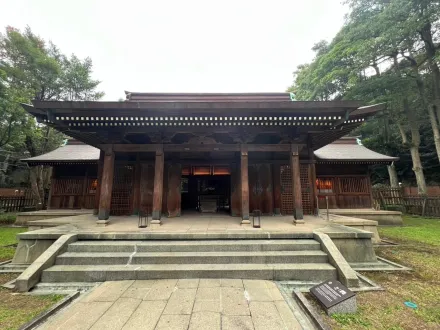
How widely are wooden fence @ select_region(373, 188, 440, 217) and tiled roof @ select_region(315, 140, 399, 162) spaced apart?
152 inches

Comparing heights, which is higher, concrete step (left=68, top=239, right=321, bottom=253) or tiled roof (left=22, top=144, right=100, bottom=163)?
tiled roof (left=22, top=144, right=100, bottom=163)


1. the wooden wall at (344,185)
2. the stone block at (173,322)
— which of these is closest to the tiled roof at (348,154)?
the wooden wall at (344,185)

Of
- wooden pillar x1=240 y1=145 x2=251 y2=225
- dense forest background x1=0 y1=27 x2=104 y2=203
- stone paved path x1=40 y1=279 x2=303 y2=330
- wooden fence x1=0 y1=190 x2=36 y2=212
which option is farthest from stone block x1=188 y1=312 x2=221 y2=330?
wooden fence x1=0 y1=190 x2=36 y2=212

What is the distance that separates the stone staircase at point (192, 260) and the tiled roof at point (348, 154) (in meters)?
8.51

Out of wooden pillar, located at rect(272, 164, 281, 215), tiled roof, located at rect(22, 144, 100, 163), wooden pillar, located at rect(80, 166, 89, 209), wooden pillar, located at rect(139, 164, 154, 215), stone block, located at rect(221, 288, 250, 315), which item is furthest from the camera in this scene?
wooden pillar, located at rect(80, 166, 89, 209)

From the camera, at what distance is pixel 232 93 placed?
34.5ft

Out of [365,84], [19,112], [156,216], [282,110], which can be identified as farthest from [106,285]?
[365,84]

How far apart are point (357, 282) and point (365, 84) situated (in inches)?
666

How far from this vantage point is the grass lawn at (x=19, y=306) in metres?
2.68

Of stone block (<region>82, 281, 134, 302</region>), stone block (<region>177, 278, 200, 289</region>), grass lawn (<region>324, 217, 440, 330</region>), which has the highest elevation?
stone block (<region>177, 278, 200, 289</region>)

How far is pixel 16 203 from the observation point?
14430mm

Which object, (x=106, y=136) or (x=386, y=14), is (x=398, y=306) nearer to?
(x=106, y=136)

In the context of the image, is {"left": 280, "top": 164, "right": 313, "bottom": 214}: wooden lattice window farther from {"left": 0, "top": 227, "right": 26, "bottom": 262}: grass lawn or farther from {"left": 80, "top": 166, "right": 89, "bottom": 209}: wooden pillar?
{"left": 80, "top": 166, "right": 89, "bottom": 209}: wooden pillar

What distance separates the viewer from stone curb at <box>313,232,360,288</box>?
363 cm
